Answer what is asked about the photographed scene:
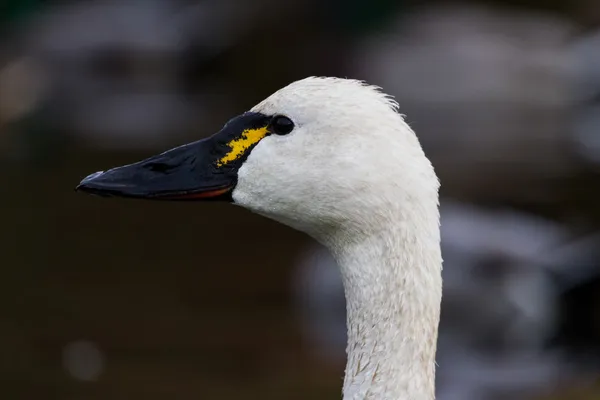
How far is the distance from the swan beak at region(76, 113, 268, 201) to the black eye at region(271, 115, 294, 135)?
93 mm

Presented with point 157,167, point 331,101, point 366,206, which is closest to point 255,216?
point 157,167

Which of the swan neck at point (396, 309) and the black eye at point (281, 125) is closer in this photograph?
the swan neck at point (396, 309)

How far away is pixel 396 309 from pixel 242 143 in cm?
83

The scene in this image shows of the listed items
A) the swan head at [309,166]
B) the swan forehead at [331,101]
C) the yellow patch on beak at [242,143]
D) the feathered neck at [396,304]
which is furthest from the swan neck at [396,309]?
the yellow patch on beak at [242,143]

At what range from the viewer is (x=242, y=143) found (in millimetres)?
4504

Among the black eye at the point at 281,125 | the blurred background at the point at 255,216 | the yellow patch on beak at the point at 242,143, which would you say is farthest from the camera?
the blurred background at the point at 255,216

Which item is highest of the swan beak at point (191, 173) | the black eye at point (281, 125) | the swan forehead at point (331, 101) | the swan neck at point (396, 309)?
the swan forehead at point (331, 101)

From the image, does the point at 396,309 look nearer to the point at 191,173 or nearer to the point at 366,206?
the point at 366,206

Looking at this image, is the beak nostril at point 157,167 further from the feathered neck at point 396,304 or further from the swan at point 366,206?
the feathered neck at point 396,304

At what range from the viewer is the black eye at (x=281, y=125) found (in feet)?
14.3

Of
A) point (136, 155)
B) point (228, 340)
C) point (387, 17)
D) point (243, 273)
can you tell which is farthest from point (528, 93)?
point (228, 340)

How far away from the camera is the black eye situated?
4.35 metres

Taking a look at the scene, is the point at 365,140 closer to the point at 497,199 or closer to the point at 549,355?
the point at 549,355

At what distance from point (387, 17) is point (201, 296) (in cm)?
1254
